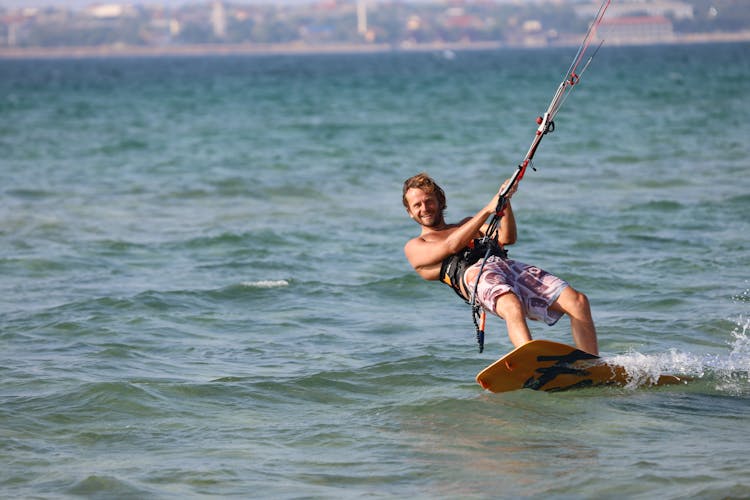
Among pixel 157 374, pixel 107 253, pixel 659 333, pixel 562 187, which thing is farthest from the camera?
pixel 562 187

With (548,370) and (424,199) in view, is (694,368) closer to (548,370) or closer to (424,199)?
(548,370)

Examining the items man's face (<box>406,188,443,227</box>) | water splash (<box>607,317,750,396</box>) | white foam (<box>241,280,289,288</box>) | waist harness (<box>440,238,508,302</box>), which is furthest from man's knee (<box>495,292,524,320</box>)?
white foam (<box>241,280,289,288</box>)

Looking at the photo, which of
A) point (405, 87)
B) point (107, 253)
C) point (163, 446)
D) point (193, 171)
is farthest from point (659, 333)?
point (405, 87)

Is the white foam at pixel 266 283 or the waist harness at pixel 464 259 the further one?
the white foam at pixel 266 283

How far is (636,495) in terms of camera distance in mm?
5109

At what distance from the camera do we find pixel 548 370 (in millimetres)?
6555

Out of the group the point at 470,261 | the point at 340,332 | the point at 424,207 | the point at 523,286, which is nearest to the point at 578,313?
the point at 523,286

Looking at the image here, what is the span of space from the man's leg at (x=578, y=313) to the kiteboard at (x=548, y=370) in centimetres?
8

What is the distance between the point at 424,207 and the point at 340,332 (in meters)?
2.24

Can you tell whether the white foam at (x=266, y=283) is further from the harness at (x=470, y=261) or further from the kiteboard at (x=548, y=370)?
the kiteboard at (x=548, y=370)

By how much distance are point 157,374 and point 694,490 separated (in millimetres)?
3752

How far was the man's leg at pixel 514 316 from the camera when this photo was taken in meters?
6.37

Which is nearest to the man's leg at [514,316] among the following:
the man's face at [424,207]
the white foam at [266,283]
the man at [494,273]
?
the man at [494,273]

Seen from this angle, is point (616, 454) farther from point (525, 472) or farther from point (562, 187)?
point (562, 187)
